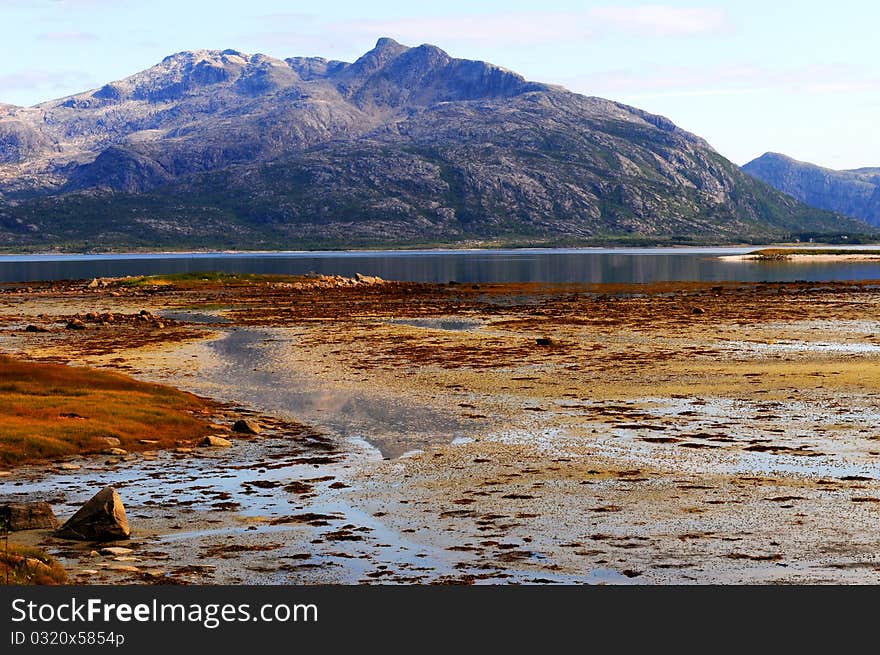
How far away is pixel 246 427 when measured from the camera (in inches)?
1561

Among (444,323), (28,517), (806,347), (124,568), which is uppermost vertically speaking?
(444,323)

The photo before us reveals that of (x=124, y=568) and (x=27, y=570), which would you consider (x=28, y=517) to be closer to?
(x=124, y=568)

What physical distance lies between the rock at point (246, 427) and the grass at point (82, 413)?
1.24m

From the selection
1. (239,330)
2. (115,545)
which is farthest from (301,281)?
(115,545)

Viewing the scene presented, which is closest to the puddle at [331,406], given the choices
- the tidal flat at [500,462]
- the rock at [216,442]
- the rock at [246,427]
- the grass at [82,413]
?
the tidal flat at [500,462]

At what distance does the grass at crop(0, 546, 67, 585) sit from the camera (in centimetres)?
1931

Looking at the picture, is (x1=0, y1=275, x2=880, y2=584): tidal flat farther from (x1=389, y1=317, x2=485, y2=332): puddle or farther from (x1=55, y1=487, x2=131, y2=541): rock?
(x1=389, y1=317, x2=485, y2=332): puddle

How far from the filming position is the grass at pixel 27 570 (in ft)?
63.4

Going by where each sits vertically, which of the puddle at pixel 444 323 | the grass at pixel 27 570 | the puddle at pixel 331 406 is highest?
the puddle at pixel 444 323

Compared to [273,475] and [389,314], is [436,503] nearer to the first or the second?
[273,475]

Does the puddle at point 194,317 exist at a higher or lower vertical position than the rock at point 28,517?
higher

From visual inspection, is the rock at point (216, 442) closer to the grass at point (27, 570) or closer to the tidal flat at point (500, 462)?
the tidal flat at point (500, 462)

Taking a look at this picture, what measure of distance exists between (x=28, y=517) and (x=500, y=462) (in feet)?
49.5

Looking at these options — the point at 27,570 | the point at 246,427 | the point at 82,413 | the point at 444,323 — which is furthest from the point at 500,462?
the point at 444,323
